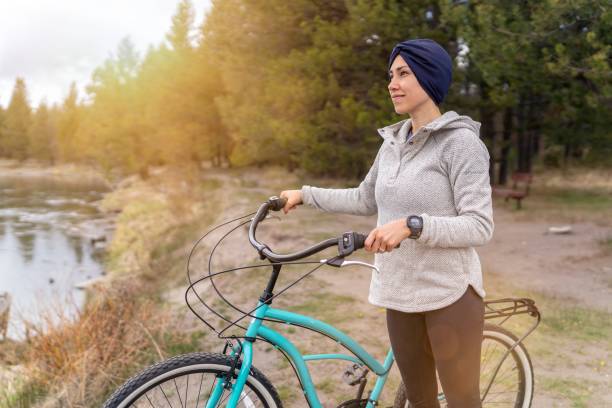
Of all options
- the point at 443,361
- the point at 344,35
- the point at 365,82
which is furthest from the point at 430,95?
the point at 365,82

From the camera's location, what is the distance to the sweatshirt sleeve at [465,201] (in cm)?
177

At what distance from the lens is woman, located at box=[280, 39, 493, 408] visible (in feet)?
6.04

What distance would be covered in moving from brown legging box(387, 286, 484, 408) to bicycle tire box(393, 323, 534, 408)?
0.74 ft

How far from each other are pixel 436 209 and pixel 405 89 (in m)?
0.45

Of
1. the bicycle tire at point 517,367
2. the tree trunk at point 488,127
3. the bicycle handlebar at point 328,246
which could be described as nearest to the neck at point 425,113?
the bicycle handlebar at point 328,246

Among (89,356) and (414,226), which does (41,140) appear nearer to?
(89,356)

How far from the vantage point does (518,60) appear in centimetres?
916

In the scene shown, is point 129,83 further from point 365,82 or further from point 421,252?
point 421,252

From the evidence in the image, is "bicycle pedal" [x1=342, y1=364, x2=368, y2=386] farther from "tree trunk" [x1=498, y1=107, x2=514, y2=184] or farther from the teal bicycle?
"tree trunk" [x1=498, y1=107, x2=514, y2=184]

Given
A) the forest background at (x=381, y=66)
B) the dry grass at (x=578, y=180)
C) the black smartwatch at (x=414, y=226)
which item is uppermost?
the forest background at (x=381, y=66)

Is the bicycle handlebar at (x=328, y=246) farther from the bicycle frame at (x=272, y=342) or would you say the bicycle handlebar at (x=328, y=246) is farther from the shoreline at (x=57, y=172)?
the shoreline at (x=57, y=172)

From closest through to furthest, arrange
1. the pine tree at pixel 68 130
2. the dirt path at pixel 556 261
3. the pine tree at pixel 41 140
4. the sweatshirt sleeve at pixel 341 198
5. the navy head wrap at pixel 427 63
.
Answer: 1. the navy head wrap at pixel 427 63
2. the sweatshirt sleeve at pixel 341 198
3. the dirt path at pixel 556 261
4. the pine tree at pixel 68 130
5. the pine tree at pixel 41 140

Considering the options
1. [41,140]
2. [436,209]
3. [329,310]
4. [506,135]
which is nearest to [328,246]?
[436,209]

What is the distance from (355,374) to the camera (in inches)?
92.7
